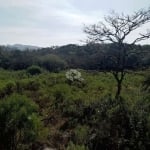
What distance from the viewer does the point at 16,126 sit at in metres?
8.84

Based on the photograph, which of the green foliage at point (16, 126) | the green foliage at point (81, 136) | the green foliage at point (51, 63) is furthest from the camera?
the green foliage at point (51, 63)

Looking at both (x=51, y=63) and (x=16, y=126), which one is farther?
(x=51, y=63)

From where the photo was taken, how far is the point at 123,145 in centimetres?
829

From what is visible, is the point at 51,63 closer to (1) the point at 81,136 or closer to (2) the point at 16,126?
(1) the point at 81,136

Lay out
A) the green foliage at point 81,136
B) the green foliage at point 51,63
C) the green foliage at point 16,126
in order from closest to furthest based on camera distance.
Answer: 1. the green foliage at point 16,126
2. the green foliage at point 81,136
3. the green foliage at point 51,63

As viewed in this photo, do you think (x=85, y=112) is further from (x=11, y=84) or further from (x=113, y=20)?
(x=11, y=84)

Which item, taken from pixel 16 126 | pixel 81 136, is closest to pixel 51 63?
pixel 81 136

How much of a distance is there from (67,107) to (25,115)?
17.6ft

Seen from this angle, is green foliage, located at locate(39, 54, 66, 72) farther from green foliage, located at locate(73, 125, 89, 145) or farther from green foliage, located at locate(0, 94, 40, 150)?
green foliage, located at locate(0, 94, 40, 150)

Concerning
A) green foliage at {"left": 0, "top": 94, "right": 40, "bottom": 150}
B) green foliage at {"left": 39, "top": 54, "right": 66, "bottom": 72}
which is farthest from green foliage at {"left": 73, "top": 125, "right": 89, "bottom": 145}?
green foliage at {"left": 39, "top": 54, "right": 66, "bottom": 72}

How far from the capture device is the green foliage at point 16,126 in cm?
870

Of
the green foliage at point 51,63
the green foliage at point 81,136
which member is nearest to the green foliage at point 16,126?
the green foliage at point 81,136

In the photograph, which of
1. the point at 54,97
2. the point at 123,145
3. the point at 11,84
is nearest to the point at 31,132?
the point at 123,145

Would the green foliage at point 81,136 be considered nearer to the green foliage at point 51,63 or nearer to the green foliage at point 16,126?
the green foliage at point 16,126
